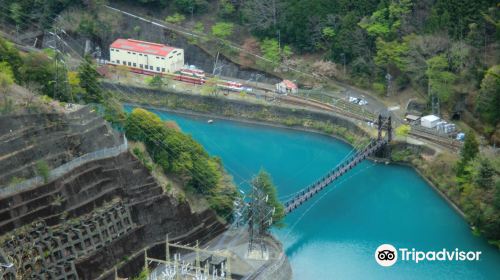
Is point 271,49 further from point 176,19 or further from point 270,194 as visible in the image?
point 270,194

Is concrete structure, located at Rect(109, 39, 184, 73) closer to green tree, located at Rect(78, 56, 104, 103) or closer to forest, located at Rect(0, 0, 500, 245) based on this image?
forest, located at Rect(0, 0, 500, 245)

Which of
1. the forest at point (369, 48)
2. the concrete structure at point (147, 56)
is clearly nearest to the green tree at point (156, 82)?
the concrete structure at point (147, 56)

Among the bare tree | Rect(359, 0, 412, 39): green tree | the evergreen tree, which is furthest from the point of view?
the bare tree

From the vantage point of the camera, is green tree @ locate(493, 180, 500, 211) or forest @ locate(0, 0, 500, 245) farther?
forest @ locate(0, 0, 500, 245)

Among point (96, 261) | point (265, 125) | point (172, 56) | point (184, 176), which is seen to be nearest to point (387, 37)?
point (265, 125)

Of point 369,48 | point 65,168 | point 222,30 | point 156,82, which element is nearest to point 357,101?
point 369,48

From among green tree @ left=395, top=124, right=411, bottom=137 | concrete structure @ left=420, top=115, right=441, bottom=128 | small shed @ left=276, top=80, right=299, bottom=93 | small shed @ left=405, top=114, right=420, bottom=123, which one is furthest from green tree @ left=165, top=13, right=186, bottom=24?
concrete structure @ left=420, top=115, right=441, bottom=128

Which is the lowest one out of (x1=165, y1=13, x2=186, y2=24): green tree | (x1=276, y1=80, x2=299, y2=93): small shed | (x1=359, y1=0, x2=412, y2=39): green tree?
(x1=276, y1=80, x2=299, y2=93): small shed

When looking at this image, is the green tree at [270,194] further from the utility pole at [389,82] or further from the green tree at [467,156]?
the utility pole at [389,82]
